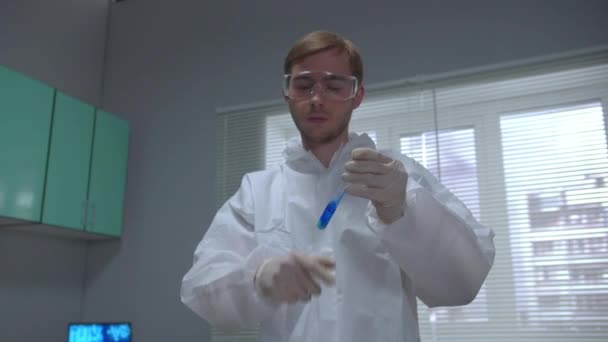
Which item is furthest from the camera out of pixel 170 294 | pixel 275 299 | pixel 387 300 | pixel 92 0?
pixel 92 0

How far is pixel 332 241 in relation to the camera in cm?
129

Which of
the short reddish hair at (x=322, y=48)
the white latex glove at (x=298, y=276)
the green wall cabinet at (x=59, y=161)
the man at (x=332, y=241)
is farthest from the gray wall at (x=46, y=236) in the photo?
the white latex glove at (x=298, y=276)

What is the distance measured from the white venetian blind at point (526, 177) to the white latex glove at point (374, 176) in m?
1.55

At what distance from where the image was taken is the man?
1.06 metres

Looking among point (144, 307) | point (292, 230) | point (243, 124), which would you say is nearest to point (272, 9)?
point (243, 124)

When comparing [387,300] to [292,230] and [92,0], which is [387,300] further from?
[92,0]

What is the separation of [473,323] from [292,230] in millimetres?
1412

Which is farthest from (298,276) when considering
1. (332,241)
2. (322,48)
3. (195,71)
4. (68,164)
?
(195,71)

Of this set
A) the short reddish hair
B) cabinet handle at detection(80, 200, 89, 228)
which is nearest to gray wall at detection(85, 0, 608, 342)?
cabinet handle at detection(80, 200, 89, 228)

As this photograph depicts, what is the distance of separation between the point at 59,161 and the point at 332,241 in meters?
2.02

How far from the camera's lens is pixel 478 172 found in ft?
8.26

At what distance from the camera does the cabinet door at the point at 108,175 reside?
3010 millimetres

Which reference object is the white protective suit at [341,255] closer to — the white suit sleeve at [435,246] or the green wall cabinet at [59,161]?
the white suit sleeve at [435,246]

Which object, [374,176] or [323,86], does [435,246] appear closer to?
[374,176]
